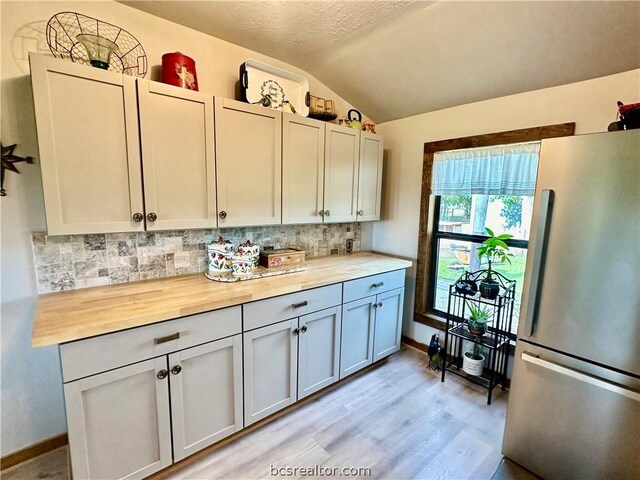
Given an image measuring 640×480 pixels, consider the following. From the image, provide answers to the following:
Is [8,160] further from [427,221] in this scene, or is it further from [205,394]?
[427,221]

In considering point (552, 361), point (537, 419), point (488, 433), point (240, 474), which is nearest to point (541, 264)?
point (552, 361)

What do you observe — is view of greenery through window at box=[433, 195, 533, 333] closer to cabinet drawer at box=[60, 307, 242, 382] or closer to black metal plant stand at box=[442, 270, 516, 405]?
black metal plant stand at box=[442, 270, 516, 405]

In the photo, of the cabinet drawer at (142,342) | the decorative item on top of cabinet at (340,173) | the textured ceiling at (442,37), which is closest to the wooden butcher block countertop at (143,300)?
the cabinet drawer at (142,342)

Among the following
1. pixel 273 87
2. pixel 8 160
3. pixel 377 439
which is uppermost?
pixel 273 87

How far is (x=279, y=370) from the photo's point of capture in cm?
188

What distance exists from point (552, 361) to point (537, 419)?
0.34 meters

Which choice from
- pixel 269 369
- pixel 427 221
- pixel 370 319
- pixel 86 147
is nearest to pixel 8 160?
pixel 86 147

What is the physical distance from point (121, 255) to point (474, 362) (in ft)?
8.71

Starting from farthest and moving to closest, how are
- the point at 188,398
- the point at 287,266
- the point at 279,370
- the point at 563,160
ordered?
the point at 287,266, the point at 279,370, the point at 188,398, the point at 563,160

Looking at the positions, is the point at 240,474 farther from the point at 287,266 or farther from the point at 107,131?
the point at 107,131

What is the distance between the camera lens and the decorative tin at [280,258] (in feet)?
7.06

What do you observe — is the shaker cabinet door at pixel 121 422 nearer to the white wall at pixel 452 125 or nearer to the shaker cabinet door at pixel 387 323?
the shaker cabinet door at pixel 387 323

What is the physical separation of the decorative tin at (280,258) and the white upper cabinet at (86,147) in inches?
33.5

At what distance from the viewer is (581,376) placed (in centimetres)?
138
